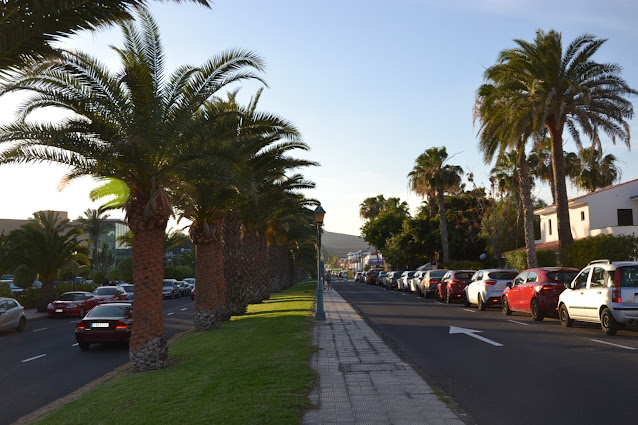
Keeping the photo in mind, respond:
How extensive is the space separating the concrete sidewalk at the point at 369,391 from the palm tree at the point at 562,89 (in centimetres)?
1917

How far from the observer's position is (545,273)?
1900 centimetres

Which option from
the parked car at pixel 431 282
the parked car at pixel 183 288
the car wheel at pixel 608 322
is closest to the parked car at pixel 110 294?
the parked car at pixel 431 282

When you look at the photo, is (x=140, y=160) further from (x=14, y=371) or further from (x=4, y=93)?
(x=14, y=371)

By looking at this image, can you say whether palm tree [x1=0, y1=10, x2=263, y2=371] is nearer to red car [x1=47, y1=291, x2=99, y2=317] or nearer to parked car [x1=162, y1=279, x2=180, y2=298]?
red car [x1=47, y1=291, x2=99, y2=317]

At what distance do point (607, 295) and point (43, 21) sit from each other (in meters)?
13.2

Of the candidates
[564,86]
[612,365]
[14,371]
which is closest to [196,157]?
[14,371]

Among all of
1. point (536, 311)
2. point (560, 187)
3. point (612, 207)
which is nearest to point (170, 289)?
point (560, 187)

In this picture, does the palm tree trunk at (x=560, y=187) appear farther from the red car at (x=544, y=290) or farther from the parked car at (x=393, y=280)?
the parked car at (x=393, y=280)

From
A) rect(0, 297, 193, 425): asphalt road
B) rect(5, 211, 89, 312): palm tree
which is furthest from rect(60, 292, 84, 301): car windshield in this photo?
rect(0, 297, 193, 425): asphalt road

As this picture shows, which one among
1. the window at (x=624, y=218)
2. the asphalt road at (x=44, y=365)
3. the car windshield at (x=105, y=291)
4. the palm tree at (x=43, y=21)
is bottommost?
the asphalt road at (x=44, y=365)

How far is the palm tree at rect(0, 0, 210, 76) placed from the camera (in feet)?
22.2

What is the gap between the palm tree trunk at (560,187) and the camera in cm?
2902

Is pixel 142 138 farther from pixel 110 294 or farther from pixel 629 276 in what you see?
pixel 110 294

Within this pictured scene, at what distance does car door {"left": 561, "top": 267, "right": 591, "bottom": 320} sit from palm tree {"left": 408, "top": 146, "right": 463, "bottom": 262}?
136 ft
